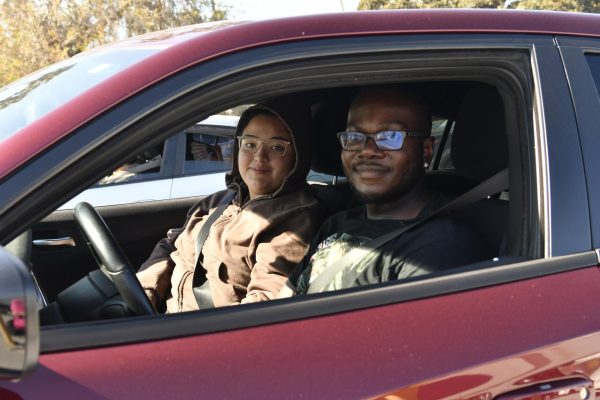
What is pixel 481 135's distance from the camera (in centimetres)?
211

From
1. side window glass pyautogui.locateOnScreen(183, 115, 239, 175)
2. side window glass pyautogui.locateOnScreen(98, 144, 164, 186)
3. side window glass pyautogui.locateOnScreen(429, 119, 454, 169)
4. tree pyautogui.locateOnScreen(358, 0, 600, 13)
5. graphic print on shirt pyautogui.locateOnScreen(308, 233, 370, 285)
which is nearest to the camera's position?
graphic print on shirt pyautogui.locateOnScreen(308, 233, 370, 285)

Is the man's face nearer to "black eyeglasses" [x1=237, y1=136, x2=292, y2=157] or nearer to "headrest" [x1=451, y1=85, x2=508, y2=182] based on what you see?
"headrest" [x1=451, y1=85, x2=508, y2=182]

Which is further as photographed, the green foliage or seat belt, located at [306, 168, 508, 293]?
the green foliage

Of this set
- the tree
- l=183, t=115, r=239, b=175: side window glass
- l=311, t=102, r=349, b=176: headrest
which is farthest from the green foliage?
l=311, t=102, r=349, b=176: headrest

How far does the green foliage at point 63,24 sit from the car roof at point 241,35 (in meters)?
17.9

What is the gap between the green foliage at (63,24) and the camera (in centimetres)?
1869

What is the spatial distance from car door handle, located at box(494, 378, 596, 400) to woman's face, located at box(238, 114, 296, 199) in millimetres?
1446

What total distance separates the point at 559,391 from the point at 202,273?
1.50 meters

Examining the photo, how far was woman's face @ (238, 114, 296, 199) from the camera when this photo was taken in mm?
2596

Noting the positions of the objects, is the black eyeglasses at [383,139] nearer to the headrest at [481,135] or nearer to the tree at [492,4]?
the headrest at [481,135]

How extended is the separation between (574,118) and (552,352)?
0.56 m

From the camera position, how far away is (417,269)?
5.97ft

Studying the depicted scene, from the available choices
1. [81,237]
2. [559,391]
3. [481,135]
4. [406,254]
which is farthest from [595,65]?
[81,237]

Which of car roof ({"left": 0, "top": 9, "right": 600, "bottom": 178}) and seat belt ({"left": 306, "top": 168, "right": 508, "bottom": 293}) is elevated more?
car roof ({"left": 0, "top": 9, "right": 600, "bottom": 178})
